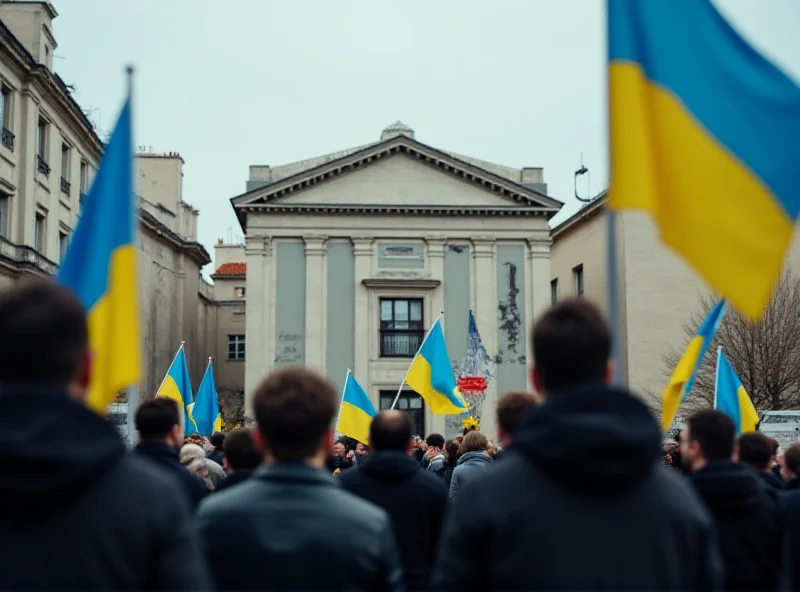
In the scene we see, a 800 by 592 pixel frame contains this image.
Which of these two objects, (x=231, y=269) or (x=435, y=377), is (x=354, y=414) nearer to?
(x=435, y=377)

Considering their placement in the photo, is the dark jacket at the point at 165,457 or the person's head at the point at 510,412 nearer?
the person's head at the point at 510,412

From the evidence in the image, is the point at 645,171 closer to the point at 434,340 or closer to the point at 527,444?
the point at 527,444

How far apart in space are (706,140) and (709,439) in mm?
1403

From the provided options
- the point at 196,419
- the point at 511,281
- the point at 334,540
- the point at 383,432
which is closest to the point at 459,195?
the point at 511,281

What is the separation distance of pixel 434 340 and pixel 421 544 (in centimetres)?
992

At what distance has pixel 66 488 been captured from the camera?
243cm

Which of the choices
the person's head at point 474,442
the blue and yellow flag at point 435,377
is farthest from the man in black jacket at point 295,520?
the blue and yellow flag at point 435,377

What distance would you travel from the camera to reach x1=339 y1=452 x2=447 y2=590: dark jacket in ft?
17.6

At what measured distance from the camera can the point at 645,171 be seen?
401 cm

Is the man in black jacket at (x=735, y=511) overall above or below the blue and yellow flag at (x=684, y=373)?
below

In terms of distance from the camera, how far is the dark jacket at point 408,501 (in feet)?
17.6

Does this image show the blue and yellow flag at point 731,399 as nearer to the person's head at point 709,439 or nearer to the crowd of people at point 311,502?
the person's head at point 709,439

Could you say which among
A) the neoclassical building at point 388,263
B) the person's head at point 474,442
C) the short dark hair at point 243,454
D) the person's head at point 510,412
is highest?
the neoclassical building at point 388,263

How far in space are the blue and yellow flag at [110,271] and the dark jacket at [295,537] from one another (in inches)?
A: 34.4
